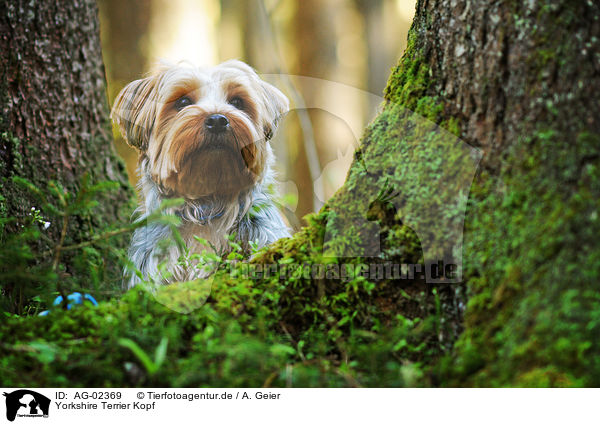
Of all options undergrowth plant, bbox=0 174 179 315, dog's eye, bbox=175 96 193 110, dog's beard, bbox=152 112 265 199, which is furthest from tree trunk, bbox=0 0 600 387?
dog's eye, bbox=175 96 193 110

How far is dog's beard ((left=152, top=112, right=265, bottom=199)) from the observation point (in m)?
2.91

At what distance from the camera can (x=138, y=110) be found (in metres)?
3.11

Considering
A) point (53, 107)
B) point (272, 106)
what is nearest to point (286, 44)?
point (272, 106)

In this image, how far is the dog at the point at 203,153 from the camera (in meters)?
2.92

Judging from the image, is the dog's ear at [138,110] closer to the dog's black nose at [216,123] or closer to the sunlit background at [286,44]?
the sunlit background at [286,44]

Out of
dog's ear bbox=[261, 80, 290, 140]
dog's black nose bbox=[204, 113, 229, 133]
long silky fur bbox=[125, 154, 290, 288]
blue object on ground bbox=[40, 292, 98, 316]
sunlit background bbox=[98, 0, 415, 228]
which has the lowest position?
blue object on ground bbox=[40, 292, 98, 316]

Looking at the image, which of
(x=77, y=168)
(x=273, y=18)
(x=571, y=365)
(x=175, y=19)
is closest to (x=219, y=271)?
(x=571, y=365)

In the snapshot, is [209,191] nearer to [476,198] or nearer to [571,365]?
[476,198]

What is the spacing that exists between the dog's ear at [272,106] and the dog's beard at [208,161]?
0.18 metres

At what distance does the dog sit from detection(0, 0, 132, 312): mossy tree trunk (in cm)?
62

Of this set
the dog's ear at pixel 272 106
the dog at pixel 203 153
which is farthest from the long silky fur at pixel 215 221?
the dog's ear at pixel 272 106

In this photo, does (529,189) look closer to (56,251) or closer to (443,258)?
(443,258)
